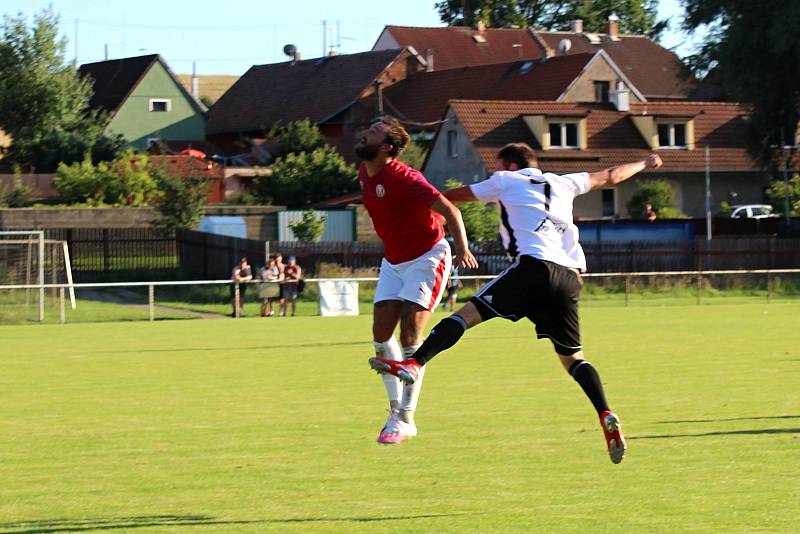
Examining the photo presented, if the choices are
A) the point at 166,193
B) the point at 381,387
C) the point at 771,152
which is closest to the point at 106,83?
the point at 166,193

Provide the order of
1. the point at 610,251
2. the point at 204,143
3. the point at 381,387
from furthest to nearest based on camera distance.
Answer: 1. the point at 204,143
2. the point at 610,251
3. the point at 381,387

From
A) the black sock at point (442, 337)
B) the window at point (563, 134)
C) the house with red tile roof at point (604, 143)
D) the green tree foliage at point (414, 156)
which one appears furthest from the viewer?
the window at point (563, 134)

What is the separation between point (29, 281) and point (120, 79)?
52.0 metres

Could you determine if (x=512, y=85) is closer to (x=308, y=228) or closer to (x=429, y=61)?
(x=429, y=61)

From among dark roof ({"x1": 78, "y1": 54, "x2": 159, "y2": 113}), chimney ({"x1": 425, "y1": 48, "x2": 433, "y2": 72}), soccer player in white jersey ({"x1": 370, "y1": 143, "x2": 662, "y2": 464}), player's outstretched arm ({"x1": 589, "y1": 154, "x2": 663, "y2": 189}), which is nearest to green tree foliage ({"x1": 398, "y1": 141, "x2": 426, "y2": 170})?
chimney ({"x1": 425, "y1": 48, "x2": 433, "y2": 72})

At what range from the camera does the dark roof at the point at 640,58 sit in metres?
84.4

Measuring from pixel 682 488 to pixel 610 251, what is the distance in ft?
115

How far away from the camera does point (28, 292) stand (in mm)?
34156

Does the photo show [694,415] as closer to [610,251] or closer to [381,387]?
[381,387]

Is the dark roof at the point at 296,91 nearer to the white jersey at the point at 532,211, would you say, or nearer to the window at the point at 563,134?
the window at the point at 563,134

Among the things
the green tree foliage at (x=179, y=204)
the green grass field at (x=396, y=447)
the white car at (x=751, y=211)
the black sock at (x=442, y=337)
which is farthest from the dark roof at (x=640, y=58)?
the black sock at (x=442, y=337)

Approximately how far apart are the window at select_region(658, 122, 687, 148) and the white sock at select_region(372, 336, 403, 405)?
5723 cm

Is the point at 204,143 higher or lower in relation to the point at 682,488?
higher

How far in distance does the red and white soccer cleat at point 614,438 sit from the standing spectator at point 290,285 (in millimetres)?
27324
